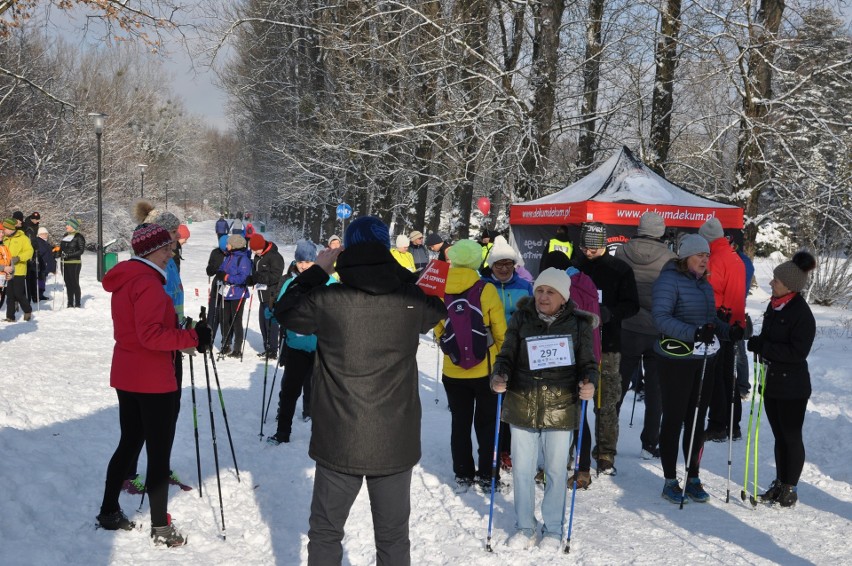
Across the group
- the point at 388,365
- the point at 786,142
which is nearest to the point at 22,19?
the point at 388,365

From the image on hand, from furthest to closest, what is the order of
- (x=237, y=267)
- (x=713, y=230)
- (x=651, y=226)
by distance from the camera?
1. (x=237, y=267)
2. (x=713, y=230)
3. (x=651, y=226)

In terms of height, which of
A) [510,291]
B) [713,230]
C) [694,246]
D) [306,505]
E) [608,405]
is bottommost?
[306,505]

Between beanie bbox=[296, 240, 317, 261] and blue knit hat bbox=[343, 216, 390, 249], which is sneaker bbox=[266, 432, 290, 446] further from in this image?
blue knit hat bbox=[343, 216, 390, 249]

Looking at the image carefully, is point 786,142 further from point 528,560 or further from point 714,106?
point 528,560

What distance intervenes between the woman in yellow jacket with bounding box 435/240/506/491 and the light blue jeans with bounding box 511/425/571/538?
892mm

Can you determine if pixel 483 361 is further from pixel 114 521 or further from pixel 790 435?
pixel 114 521

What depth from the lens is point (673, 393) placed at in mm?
5172

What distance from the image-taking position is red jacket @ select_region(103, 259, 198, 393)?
397 centimetres

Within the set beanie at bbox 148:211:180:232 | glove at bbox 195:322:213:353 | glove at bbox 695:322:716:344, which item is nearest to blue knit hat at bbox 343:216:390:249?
glove at bbox 195:322:213:353

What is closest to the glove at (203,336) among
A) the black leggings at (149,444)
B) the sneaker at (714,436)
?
the black leggings at (149,444)

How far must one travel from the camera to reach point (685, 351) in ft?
16.7

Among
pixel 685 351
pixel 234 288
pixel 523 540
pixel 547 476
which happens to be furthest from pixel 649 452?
pixel 234 288

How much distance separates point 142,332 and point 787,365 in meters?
4.29

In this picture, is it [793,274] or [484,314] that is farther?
[484,314]
